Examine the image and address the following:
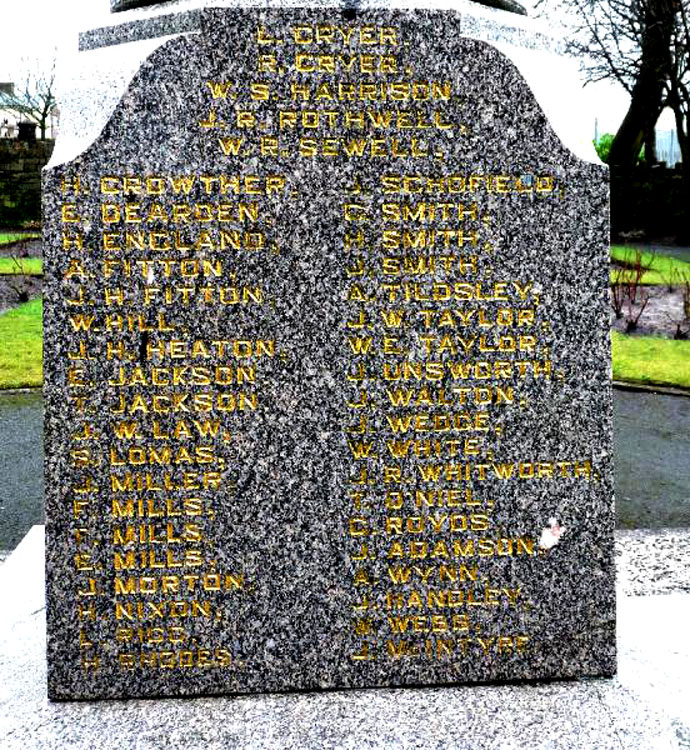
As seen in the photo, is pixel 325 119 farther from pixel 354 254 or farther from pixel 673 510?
pixel 673 510

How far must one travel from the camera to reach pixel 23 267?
18.8 m

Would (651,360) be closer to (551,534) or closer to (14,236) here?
(551,534)

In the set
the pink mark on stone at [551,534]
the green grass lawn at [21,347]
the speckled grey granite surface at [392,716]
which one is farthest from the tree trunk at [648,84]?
the speckled grey granite surface at [392,716]

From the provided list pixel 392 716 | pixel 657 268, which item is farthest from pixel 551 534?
pixel 657 268

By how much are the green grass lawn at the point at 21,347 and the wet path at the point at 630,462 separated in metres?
0.55

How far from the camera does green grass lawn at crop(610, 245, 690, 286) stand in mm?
16562

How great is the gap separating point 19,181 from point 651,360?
25358mm

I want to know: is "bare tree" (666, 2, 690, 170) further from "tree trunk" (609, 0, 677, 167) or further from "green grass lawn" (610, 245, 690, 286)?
"green grass lawn" (610, 245, 690, 286)

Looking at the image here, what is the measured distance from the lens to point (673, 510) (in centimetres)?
610

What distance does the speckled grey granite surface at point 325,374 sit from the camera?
3.06 m

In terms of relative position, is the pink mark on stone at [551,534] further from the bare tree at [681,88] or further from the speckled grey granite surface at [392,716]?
the bare tree at [681,88]

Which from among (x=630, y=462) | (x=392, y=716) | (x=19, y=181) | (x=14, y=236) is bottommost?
(x=630, y=462)

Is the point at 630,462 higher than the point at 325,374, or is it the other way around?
the point at 325,374

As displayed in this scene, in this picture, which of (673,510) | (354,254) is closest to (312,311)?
(354,254)
